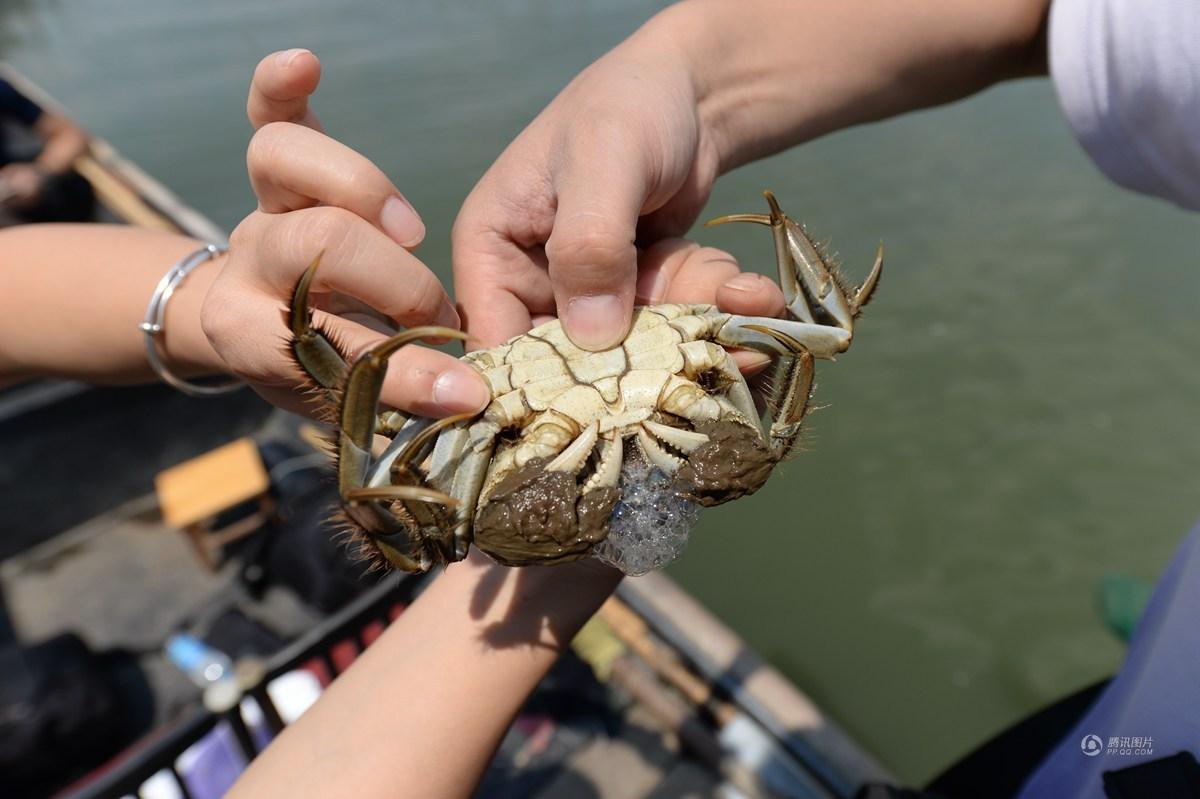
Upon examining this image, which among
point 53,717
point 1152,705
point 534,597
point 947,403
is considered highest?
point 534,597

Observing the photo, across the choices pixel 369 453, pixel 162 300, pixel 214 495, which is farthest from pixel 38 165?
pixel 369 453

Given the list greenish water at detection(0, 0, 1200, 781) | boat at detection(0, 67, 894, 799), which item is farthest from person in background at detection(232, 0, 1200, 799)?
boat at detection(0, 67, 894, 799)

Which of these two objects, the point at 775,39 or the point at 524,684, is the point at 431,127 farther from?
the point at 524,684

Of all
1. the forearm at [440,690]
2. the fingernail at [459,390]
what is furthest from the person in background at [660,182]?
the fingernail at [459,390]

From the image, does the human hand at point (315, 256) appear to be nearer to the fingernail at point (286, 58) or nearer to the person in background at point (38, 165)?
the fingernail at point (286, 58)

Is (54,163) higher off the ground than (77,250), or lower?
→ lower

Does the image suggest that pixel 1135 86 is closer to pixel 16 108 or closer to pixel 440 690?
pixel 440 690

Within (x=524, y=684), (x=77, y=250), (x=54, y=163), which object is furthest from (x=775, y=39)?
(x=54, y=163)
